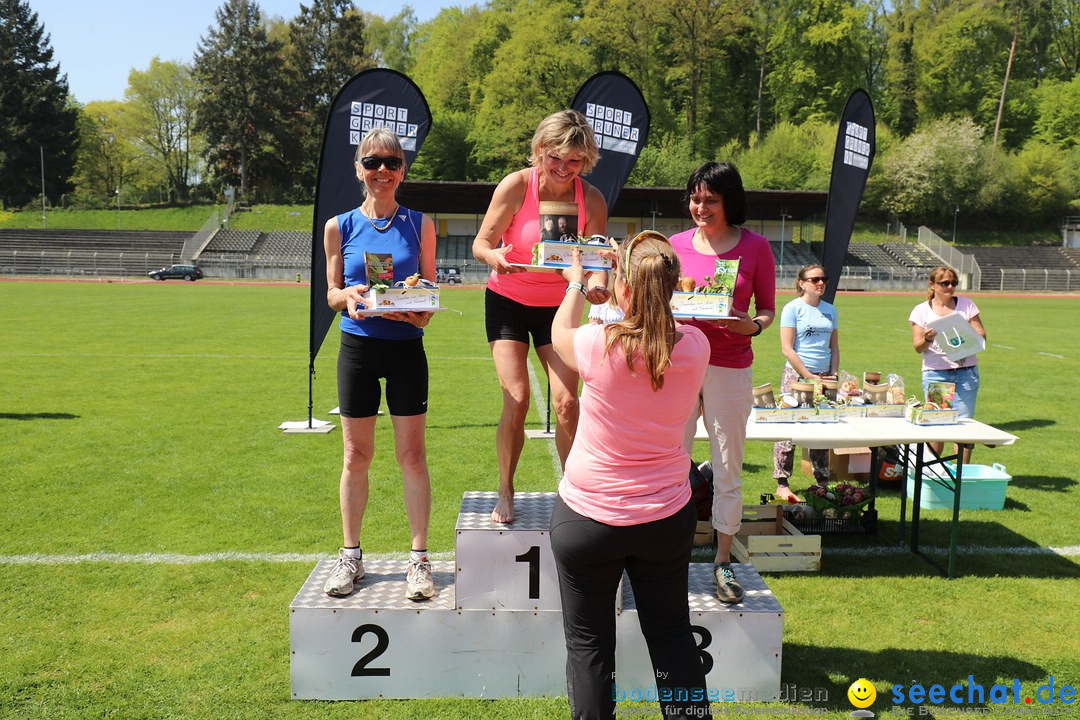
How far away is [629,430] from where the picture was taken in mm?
2486

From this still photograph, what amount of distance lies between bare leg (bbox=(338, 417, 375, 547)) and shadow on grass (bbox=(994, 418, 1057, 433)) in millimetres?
8101

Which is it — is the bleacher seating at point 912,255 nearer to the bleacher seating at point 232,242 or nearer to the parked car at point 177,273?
the bleacher seating at point 232,242

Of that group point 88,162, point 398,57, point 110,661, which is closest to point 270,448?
point 110,661

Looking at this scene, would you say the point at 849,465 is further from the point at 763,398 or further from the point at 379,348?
the point at 379,348

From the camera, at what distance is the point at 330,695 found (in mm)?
3328

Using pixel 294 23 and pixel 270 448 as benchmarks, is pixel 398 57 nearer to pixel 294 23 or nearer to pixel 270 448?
pixel 294 23

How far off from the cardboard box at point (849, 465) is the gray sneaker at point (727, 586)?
138 inches

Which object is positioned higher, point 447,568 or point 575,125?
point 575,125

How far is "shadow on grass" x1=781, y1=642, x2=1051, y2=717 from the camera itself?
346cm

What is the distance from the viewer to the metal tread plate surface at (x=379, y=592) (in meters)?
3.35

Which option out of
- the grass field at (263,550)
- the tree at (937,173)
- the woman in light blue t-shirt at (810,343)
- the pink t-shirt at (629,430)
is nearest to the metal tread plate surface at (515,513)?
the grass field at (263,550)

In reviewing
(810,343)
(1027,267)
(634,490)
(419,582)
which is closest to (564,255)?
(634,490)

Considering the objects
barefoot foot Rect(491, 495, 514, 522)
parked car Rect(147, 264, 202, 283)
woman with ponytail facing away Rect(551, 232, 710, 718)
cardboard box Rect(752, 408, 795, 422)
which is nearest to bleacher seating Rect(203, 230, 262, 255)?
parked car Rect(147, 264, 202, 283)

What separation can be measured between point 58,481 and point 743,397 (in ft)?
18.5
